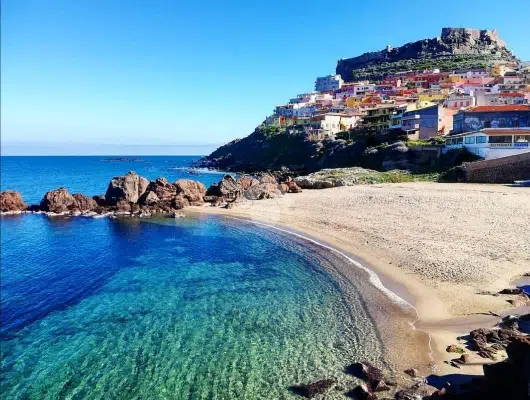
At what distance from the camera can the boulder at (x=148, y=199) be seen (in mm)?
48500

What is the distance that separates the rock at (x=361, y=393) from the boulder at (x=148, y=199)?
39.9 m

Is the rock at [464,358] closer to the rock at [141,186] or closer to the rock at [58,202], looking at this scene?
the rock at [141,186]

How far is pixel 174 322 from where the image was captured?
59.7 ft

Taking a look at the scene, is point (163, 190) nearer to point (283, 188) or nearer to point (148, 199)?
point (148, 199)

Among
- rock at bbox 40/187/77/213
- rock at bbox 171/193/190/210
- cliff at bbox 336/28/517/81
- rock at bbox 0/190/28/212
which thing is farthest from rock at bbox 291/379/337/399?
cliff at bbox 336/28/517/81

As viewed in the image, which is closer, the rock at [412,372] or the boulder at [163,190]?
the rock at [412,372]

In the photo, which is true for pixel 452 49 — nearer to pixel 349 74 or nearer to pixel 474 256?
pixel 349 74

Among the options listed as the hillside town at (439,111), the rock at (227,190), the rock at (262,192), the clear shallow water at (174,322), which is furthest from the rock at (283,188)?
the hillside town at (439,111)

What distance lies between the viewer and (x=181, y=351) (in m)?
15.6

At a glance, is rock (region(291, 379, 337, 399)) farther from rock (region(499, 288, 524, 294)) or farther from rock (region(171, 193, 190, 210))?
rock (region(171, 193, 190, 210))

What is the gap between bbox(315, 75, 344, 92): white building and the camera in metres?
175

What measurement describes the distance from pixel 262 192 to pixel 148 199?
1471cm

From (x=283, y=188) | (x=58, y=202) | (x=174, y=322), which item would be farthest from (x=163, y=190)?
(x=174, y=322)

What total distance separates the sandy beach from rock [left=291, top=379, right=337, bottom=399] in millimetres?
3997
